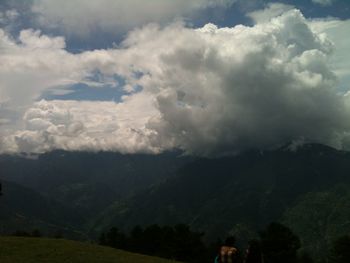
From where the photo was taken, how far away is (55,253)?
49.8 m

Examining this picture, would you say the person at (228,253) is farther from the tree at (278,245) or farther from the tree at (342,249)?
the tree at (342,249)

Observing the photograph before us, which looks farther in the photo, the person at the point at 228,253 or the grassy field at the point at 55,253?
the grassy field at the point at 55,253

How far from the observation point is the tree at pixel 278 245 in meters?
107

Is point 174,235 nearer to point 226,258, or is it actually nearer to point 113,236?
point 113,236

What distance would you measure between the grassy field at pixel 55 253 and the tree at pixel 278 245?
5859 centimetres

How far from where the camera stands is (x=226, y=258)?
91.1ft

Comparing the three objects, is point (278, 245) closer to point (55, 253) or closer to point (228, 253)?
point (55, 253)

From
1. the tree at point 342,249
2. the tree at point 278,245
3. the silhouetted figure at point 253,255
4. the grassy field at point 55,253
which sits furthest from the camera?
the tree at point 278,245

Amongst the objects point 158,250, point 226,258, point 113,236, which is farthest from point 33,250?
point 113,236

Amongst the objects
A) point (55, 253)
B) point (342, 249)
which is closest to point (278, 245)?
point (342, 249)

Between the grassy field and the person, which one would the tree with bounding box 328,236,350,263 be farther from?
the person

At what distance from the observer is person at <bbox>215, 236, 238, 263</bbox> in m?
27.7

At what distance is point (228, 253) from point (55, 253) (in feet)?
90.3

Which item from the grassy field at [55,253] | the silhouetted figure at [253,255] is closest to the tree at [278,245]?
the grassy field at [55,253]
